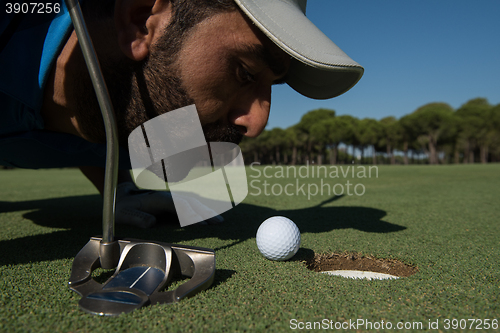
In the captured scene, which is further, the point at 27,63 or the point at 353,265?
the point at 353,265

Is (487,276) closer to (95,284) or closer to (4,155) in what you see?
(95,284)

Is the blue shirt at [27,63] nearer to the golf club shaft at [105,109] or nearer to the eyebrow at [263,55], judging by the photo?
the golf club shaft at [105,109]

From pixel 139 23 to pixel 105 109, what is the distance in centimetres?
57

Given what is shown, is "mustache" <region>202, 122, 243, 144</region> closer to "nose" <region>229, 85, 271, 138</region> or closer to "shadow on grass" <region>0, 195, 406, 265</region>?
"nose" <region>229, 85, 271, 138</region>

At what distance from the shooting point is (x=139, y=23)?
1.49 meters

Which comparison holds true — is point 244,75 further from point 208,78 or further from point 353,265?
point 353,265

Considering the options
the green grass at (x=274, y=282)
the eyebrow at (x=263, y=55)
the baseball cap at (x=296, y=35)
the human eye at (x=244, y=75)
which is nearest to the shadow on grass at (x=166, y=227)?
the green grass at (x=274, y=282)

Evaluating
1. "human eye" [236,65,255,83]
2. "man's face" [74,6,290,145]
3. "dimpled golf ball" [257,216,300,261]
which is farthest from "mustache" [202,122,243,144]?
"dimpled golf ball" [257,216,300,261]

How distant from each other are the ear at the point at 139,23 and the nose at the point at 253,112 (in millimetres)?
552

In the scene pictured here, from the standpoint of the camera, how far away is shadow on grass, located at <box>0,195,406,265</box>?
1.86 metres

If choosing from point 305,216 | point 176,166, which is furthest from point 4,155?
point 305,216

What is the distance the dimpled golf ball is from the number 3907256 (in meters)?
1.69

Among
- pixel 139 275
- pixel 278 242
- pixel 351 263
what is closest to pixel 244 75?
pixel 278 242

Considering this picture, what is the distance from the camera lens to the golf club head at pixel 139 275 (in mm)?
1085
